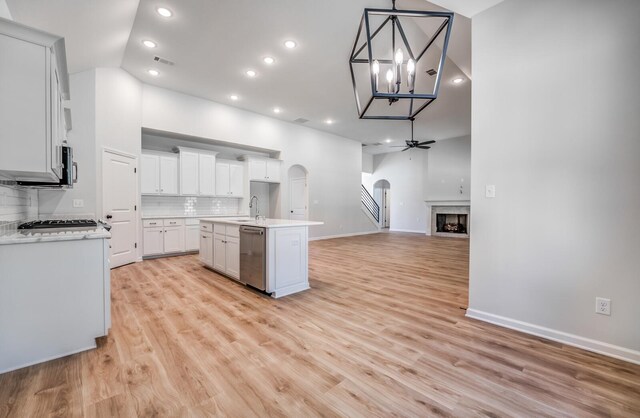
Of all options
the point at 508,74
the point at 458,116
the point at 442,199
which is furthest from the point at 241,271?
the point at 442,199

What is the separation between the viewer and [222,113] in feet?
21.0

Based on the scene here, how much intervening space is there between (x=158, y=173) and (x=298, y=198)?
4.06 meters

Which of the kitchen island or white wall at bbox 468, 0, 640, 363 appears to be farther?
the kitchen island

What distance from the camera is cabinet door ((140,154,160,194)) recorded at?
211 inches

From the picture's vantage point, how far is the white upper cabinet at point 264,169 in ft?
22.9

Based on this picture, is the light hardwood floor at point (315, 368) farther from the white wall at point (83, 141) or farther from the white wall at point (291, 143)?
the white wall at point (291, 143)

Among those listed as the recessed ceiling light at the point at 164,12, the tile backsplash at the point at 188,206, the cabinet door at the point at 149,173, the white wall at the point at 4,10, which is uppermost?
the recessed ceiling light at the point at 164,12

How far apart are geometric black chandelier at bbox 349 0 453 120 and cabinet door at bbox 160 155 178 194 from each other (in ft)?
13.7

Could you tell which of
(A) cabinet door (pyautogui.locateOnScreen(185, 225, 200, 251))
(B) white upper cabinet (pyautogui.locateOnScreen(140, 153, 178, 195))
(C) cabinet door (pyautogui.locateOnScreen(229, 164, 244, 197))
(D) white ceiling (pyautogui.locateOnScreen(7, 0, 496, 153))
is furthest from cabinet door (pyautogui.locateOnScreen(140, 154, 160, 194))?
(C) cabinet door (pyautogui.locateOnScreen(229, 164, 244, 197))

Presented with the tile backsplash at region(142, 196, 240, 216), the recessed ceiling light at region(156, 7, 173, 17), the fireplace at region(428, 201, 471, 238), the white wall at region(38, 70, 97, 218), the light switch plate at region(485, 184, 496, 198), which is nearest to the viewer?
the light switch plate at region(485, 184, 496, 198)

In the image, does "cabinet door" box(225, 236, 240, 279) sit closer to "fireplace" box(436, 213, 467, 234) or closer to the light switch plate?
the light switch plate

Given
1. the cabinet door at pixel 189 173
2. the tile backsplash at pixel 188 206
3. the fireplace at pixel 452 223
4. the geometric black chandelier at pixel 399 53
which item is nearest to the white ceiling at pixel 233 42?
the geometric black chandelier at pixel 399 53

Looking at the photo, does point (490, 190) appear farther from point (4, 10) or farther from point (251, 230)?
point (4, 10)

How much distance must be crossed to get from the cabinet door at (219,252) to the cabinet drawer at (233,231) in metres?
0.20
